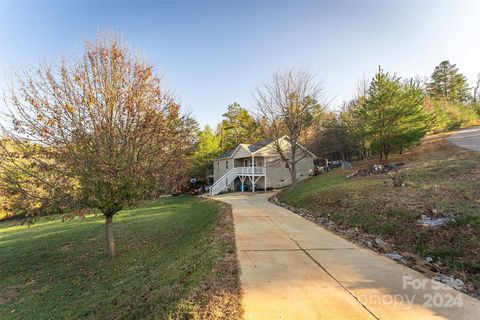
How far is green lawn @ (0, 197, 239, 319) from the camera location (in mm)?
3823

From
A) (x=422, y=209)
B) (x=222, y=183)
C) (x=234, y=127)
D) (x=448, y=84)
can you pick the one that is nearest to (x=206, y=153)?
(x=222, y=183)

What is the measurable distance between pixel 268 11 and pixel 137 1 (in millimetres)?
5384

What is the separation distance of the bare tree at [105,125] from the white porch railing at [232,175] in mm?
15953

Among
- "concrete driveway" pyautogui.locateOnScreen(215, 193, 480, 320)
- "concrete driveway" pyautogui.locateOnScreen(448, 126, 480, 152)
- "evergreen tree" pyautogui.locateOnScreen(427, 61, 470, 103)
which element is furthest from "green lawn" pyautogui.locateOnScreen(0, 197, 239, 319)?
"evergreen tree" pyautogui.locateOnScreen(427, 61, 470, 103)

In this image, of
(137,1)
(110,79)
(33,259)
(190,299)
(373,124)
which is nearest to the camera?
(190,299)

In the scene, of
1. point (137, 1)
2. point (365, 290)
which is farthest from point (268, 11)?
point (365, 290)

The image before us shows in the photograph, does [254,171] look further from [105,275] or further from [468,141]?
[105,275]

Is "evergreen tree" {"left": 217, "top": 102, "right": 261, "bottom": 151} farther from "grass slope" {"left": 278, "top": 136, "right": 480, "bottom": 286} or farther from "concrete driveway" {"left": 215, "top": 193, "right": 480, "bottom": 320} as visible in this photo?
"concrete driveway" {"left": 215, "top": 193, "right": 480, "bottom": 320}

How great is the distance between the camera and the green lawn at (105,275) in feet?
12.5

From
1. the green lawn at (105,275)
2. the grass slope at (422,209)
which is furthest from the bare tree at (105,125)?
the grass slope at (422,209)

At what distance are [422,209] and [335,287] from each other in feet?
14.4

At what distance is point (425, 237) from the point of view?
5348mm

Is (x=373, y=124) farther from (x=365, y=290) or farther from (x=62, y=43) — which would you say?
(x=62, y=43)

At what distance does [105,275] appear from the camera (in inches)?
228
